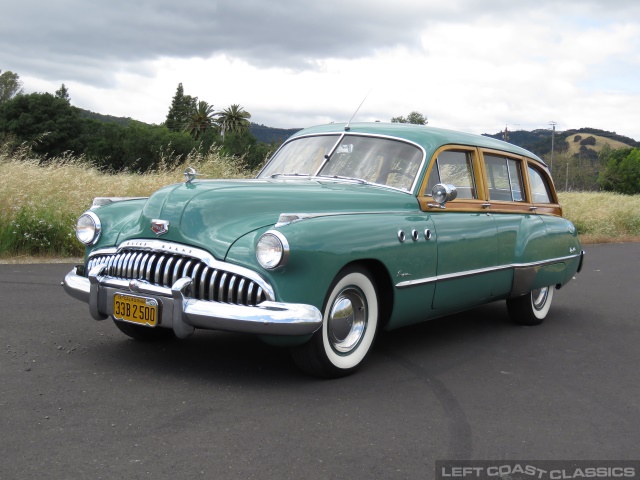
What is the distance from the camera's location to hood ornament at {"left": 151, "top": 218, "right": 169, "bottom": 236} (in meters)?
4.36

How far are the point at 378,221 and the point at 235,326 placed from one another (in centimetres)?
129

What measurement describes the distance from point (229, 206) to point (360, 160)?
1.51 metres

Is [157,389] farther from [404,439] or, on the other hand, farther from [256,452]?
[404,439]

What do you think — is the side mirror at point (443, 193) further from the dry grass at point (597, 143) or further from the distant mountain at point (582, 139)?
the dry grass at point (597, 143)

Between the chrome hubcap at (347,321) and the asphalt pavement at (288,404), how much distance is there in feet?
0.74

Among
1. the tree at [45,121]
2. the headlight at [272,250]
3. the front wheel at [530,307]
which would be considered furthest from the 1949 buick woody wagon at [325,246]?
the tree at [45,121]

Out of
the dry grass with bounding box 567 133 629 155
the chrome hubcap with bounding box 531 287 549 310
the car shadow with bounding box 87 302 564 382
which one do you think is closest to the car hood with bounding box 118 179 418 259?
the car shadow with bounding box 87 302 564 382

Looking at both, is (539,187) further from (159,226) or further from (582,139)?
(582,139)

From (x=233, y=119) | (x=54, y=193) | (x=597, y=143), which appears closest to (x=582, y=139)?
(x=597, y=143)

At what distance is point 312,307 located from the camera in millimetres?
4043

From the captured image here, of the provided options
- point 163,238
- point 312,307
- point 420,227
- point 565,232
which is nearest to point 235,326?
point 312,307

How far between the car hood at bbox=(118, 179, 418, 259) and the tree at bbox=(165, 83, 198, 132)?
93.5 metres

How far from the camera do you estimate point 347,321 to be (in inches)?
178

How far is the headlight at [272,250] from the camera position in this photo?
3973 mm
